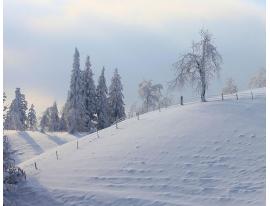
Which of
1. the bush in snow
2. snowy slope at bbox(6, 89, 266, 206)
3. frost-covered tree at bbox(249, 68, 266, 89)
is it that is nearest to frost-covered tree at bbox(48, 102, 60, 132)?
frost-covered tree at bbox(249, 68, 266, 89)

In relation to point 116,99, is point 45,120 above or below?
below

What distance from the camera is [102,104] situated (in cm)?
8431

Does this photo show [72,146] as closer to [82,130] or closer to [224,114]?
[224,114]

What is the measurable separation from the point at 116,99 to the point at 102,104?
2.84 metres

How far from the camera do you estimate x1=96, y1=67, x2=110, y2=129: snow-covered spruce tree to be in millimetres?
83312

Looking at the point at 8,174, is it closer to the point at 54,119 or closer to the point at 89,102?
the point at 89,102

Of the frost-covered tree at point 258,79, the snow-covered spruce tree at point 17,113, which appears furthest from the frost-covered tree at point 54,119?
the frost-covered tree at point 258,79

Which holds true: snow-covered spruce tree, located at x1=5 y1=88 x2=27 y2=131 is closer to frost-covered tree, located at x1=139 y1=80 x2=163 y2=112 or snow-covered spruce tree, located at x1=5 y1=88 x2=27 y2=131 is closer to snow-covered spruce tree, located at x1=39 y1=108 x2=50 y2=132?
snow-covered spruce tree, located at x1=39 y1=108 x2=50 y2=132

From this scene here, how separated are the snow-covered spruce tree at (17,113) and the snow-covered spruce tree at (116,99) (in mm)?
18743

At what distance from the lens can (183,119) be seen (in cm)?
4747

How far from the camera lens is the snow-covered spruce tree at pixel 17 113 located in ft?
316

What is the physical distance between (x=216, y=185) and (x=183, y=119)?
42.3 feet

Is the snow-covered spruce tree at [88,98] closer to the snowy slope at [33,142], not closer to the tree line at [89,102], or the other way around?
the tree line at [89,102]

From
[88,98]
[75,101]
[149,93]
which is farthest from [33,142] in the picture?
[149,93]
